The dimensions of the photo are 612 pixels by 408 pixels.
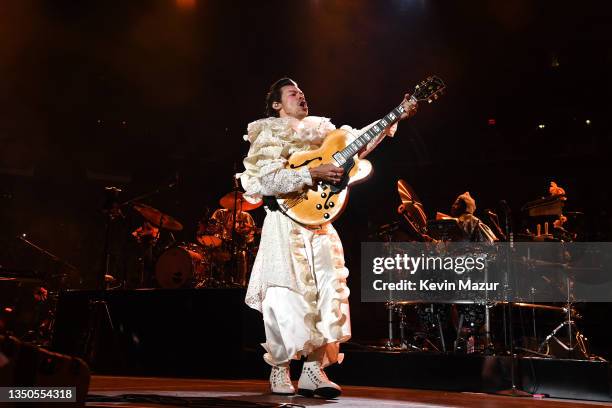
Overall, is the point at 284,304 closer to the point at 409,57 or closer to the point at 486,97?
the point at 409,57

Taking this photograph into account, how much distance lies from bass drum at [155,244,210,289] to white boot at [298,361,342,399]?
579 centimetres

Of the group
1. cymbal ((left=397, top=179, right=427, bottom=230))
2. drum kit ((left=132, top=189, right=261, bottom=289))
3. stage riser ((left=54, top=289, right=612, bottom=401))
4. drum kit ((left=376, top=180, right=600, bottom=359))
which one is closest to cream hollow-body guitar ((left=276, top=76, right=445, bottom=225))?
stage riser ((left=54, top=289, right=612, bottom=401))

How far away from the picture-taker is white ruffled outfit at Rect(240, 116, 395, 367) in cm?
355

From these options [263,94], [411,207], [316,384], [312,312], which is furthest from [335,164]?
[263,94]

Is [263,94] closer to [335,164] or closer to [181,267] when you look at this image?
[181,267]

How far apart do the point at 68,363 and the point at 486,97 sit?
30.0 ft

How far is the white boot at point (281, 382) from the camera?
3.65m

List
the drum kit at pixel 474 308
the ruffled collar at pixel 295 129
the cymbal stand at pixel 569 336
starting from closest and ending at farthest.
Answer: the ruffled collar at pixel 295 129, the cymbal stand at pixel 569 336, the drum kit at pixel 474 308

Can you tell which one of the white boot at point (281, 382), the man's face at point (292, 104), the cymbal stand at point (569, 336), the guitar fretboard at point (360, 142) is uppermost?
the man's face at point (292, 104)

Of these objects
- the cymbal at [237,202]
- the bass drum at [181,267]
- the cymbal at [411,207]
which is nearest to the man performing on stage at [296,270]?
the cymbal at [411,207]

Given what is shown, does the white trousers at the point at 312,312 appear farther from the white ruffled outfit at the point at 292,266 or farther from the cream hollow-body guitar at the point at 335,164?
the cream hollow-body guitar at the point at 335,164

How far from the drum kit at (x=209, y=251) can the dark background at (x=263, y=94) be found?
91 cm

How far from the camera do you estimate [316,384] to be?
3.50 metres

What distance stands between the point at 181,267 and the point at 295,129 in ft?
19.5
